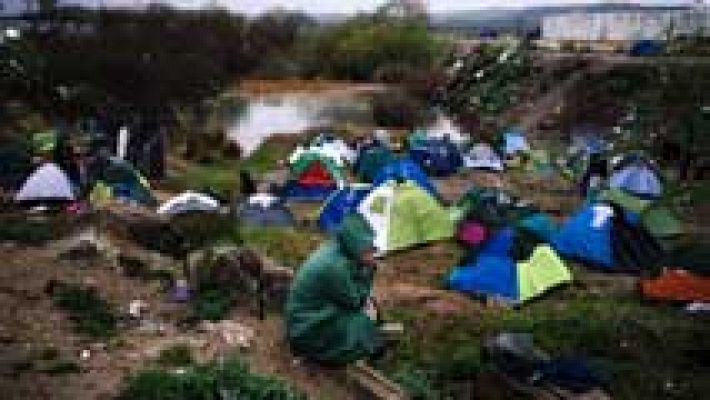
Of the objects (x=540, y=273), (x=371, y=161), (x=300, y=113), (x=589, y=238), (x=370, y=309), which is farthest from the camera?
(x=300, y=113)

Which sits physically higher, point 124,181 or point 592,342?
point 124,181

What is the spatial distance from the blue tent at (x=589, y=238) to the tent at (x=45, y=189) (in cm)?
752

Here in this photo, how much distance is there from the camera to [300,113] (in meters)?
44.2

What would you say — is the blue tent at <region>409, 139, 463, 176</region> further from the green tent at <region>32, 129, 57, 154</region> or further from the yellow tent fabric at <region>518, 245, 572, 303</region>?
the yellow tent fabric at <region>518, 245, 572, 303</region>

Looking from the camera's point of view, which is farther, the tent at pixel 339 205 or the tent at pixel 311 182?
the tent at pixel 311 182

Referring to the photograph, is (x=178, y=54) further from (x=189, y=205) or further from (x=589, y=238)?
(x=589, y=238)

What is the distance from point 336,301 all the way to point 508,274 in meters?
4.11

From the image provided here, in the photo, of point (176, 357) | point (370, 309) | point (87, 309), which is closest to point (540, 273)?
point (370, 309)

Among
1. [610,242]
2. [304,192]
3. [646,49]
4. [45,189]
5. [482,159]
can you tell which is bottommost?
[610,242]

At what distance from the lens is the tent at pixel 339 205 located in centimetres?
1550

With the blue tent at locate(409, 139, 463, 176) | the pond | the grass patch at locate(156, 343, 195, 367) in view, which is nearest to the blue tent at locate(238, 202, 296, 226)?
the blue tent at locate(409, 139, 463, 176)

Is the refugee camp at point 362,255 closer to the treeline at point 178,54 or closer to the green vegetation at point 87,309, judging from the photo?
the green vegetation at point 87,309

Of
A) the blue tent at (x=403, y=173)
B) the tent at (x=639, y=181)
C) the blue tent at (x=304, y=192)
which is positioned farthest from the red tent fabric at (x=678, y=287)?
the blue tent at (x=304, y=192)

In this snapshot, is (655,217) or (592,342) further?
(655,217)
